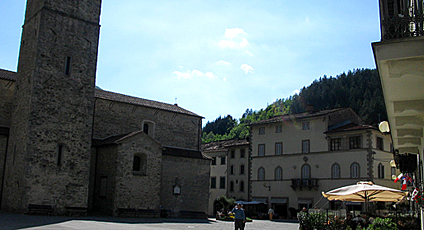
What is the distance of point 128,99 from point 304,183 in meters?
20.4

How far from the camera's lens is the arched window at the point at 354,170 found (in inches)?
1484

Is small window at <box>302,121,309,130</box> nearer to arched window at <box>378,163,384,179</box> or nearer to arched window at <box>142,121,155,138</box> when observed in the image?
arched window at <box>378,163,384,179</box>

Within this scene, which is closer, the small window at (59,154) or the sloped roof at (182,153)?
the small window at (59,154)

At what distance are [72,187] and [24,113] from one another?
566 centimetres

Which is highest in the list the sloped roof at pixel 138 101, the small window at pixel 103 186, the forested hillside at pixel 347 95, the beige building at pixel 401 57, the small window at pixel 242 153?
the forested hillside at pixel 347 95

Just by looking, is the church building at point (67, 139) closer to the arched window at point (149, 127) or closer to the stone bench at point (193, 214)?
the stone bench at point (193, 214)

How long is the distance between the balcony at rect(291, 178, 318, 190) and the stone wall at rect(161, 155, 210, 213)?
11.8 metres

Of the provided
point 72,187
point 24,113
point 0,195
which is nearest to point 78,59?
point 24,113

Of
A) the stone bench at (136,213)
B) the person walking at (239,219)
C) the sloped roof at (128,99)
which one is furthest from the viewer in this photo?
the sloped roof at (128,99)

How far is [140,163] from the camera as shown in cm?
2931

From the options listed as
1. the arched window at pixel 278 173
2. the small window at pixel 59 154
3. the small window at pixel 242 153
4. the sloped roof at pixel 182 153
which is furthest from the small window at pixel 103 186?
the small window at pixel 242 153

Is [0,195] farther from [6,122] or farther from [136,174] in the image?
[136,174]

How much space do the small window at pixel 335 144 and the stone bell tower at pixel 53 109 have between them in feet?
82.2

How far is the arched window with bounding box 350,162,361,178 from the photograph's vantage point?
37.7 meters
